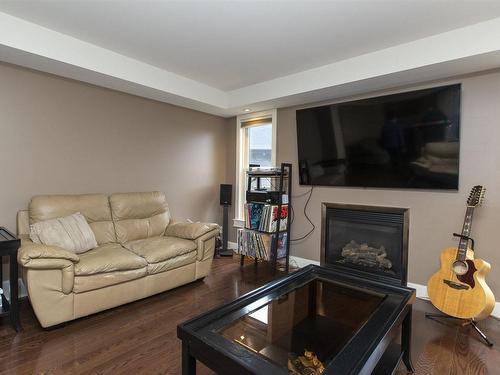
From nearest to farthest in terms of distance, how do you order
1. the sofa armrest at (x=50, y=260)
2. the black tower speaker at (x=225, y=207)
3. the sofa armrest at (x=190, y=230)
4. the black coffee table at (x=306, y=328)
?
1. the black coffee table at (x=306, y=328)
2. the sofa armrest at (x=50, y=260)
3. the sofa armrest at (x=190, y=230)
4. the black tower speaker at (x=225, y=207)

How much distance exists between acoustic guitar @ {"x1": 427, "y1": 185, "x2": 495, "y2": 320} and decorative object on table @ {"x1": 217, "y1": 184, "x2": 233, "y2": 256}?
2.60 meters

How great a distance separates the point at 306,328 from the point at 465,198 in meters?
1.98

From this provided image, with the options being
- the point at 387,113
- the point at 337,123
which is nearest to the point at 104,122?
the point at 337,123

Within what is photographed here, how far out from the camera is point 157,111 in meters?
3.76

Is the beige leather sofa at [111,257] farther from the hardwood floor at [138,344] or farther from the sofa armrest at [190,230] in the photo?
the hardwood floor at [138,344]

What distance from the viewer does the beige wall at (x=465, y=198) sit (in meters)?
2.53

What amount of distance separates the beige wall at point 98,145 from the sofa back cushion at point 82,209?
0.71 ft

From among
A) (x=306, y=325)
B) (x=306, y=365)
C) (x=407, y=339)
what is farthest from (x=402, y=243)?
(x=306, y=365)

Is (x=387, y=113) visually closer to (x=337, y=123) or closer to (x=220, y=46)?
(x=337, y=123)

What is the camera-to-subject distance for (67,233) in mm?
2539

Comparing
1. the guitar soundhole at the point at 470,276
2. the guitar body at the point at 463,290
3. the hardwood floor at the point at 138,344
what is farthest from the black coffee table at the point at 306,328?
the guitar soundhole at the point at 470,276

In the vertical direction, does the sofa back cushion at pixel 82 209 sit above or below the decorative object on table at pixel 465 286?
above

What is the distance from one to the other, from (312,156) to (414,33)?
1.58 meters

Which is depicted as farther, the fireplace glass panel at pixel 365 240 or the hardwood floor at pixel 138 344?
the fireplace glass panel at pixel 365 240
